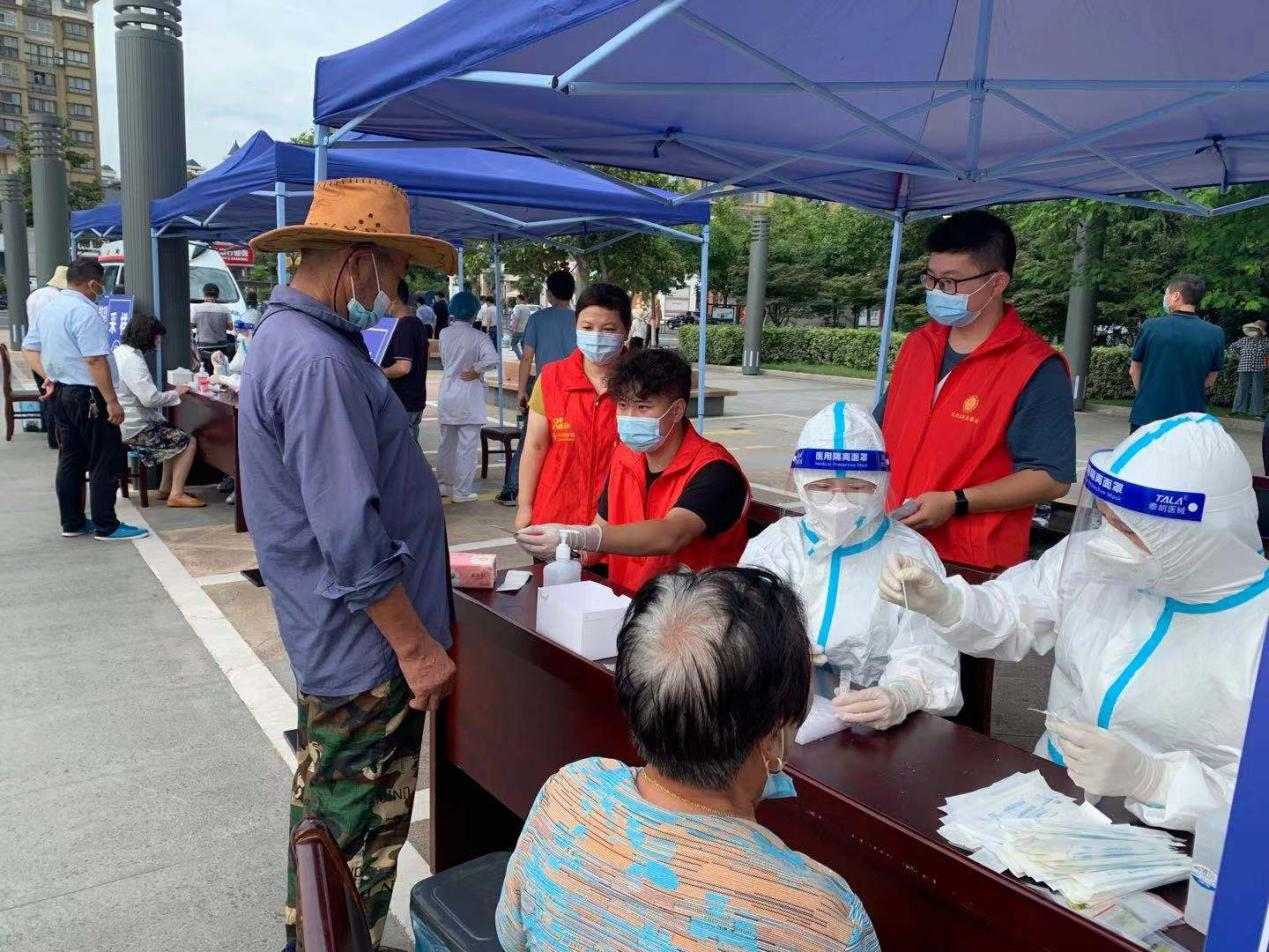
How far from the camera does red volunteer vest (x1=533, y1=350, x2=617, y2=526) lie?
11.2 ft

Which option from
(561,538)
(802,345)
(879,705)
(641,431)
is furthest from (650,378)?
(802,345)

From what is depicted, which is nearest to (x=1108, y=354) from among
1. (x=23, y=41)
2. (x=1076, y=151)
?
(x=1076, y=151)

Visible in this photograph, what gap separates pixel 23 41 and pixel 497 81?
341 ft

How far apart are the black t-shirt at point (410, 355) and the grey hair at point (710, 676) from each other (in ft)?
19.4

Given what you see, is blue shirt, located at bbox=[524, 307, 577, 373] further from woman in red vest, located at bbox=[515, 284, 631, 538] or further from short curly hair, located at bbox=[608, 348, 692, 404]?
short curly hair, located at bbox=[608, 348, 692, 404]

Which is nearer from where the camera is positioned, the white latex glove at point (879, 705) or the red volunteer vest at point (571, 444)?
the white latex glove at point (879, 705)

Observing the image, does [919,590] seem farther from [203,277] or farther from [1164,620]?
[203,277]

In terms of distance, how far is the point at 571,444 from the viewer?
11.2 ft

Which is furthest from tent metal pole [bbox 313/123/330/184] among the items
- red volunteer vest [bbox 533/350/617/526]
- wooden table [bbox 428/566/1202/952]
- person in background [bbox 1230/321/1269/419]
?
person in background [bbox 1230/321/1269/419]

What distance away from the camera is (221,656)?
14.2ft

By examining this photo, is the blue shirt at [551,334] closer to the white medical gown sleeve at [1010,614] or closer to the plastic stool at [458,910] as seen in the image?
the white medical gown sleeve at [1010,614]

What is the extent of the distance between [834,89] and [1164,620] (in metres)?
2.43

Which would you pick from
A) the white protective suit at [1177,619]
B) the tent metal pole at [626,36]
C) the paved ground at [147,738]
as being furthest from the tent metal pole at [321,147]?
the white protective suit at [1177,619]

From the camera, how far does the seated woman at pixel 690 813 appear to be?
0.97 metres
